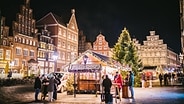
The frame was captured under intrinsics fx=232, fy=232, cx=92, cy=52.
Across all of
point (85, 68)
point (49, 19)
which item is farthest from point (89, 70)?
point (49, 19)

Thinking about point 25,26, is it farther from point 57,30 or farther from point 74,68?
point 74,68

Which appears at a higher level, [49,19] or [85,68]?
[49,19]

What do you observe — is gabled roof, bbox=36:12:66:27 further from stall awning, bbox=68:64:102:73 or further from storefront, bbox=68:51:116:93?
stall awning, bbox=68:64:102:73

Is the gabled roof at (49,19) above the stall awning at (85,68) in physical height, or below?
above

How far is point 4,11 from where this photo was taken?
51812 millimetres

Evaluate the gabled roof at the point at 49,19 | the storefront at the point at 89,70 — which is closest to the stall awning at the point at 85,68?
the storefront at the point at 89,70

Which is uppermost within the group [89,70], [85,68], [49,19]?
[49,19]

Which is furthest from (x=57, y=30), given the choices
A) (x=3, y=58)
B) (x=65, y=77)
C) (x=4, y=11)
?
(x=65, y=77)

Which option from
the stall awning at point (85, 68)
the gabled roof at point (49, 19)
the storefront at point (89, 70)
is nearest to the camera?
the stall awning at point (85, 68)

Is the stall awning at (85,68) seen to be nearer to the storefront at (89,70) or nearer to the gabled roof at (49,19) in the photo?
the storefront at (89,70)

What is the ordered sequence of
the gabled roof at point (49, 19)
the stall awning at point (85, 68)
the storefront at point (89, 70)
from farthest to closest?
the gabled roof at point (49, 19) < the storefront at point (89, 70) < the stall awning at point (85, 68)

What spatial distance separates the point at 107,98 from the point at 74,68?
6.68m

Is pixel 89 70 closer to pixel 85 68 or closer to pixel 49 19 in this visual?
pixel 85 68

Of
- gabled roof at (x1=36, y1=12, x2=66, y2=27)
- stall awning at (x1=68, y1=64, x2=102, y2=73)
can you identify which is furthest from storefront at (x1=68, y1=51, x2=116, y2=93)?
gabled roof at (x1=36, y1=12, x2=66, y2=27)
